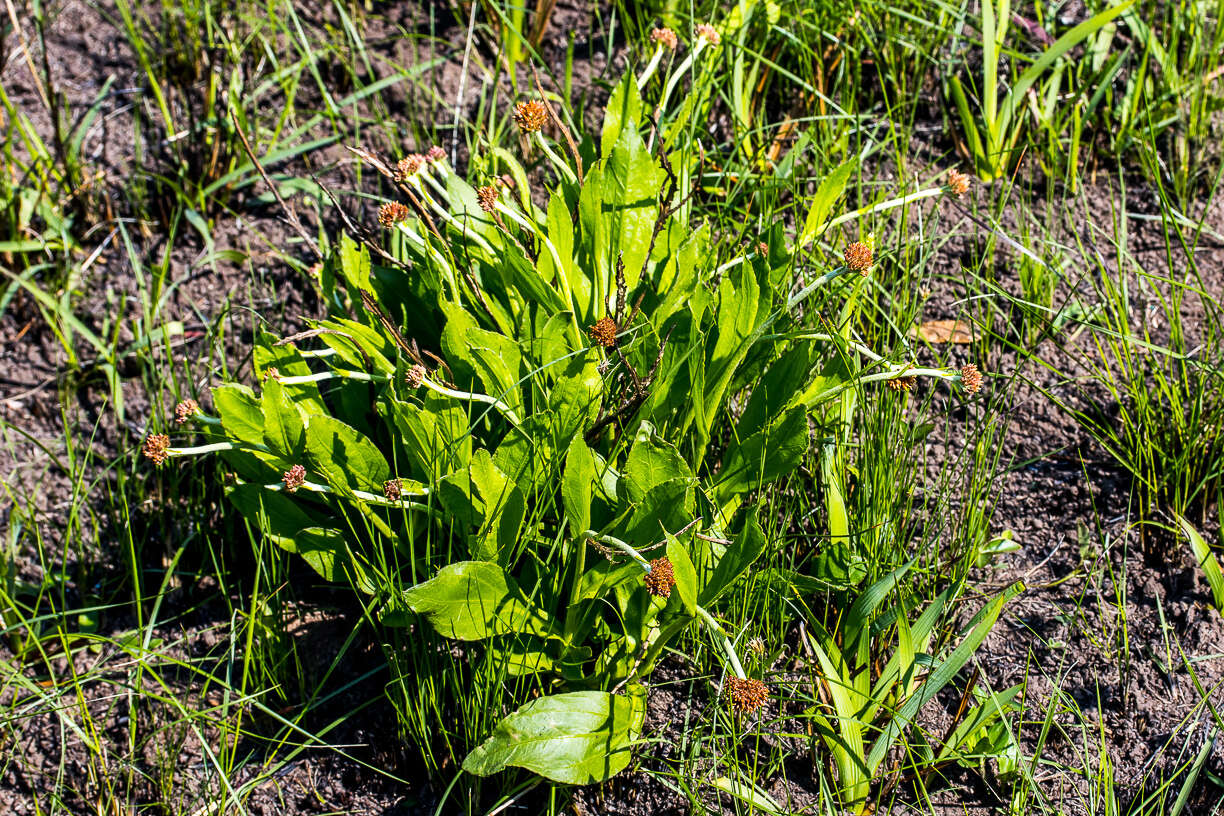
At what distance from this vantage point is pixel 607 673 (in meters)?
1.81

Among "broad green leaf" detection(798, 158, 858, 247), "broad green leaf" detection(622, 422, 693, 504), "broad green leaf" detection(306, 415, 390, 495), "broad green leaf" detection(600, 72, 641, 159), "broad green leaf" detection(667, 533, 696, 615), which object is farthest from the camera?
"broad green leaf" detection(600, 72, 641, 159)

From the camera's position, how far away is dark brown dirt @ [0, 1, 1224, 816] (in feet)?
5.97

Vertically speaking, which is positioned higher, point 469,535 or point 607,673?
point 469,535

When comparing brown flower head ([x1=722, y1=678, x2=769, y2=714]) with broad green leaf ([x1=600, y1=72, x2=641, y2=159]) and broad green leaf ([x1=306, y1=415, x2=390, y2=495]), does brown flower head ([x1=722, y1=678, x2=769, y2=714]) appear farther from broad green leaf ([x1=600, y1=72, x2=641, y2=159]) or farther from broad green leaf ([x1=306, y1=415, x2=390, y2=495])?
broad green leaf ([x1=600, y1=72, x2=641, y2=159])

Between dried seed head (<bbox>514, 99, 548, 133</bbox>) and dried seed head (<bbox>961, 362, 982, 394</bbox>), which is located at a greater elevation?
dried seed head (<bbox>514, 99, 548, 133</bbox>)

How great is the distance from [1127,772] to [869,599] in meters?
0.51

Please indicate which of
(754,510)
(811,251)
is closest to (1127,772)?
(754,510)

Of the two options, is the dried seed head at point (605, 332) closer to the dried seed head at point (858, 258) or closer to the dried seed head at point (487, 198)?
the dried seed head at point (487, 198)

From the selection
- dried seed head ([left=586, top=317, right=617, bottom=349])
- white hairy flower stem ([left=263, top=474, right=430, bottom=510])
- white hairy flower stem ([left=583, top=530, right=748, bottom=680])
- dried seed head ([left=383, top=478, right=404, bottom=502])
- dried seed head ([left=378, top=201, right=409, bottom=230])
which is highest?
dried seed head ([left=378, top=201, right=409, bottom=230])

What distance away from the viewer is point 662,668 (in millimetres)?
1973

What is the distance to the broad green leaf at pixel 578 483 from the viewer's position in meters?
1.64

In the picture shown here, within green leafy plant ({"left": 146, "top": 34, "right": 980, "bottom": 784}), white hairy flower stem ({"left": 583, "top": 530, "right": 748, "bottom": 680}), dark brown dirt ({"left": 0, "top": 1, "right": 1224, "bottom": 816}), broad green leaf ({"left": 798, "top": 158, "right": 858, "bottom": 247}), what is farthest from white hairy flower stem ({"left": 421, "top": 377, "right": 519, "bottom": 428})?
broad green leaf ({"left": 798, "top": 158, "right": 858, "bottom": 247})

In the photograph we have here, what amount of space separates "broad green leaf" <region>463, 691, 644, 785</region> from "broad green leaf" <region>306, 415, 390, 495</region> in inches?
18.3

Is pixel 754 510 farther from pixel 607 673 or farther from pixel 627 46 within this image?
pixel 627 46
